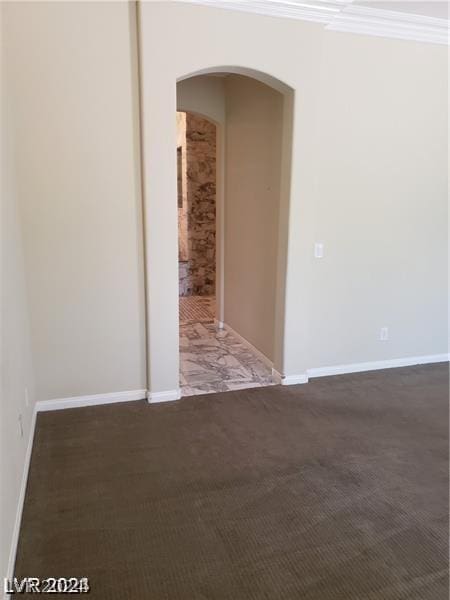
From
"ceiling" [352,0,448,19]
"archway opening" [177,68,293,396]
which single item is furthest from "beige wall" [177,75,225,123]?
"ceiling" [352,0,448,19]

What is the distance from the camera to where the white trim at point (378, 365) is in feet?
13.3

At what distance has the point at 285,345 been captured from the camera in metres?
3.76

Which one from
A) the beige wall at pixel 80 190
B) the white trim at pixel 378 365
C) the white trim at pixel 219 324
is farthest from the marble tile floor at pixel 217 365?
the beige wall at pixel 80 190

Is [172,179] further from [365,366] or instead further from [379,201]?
[365,366]

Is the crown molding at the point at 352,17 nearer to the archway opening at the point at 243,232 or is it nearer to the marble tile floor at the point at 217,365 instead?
the archway opening at the point at 243,232

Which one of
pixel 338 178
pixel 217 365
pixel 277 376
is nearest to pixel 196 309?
pixel 217 365

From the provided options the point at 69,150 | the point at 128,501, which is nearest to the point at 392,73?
the point at 69,150

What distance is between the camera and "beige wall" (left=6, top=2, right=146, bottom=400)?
9.46 feet

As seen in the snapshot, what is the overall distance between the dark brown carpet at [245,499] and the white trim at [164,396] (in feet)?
0.27

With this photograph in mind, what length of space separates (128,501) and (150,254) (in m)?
1.64

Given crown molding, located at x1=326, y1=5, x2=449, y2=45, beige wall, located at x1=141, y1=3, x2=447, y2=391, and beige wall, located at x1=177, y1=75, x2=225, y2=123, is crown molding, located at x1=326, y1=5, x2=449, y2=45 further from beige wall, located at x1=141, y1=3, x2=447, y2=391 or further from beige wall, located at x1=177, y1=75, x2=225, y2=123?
beige wall, located at x1=177, y1=75, x2=225, y2=123

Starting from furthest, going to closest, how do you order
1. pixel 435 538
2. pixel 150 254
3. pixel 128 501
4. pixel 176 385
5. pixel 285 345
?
pixel 285 345
pixel 176 385
pixel 150 254
pixel 128 501
pixel 435 538

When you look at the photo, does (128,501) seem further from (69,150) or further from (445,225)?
(445,225)

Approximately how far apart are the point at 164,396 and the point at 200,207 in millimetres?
A: 4163
